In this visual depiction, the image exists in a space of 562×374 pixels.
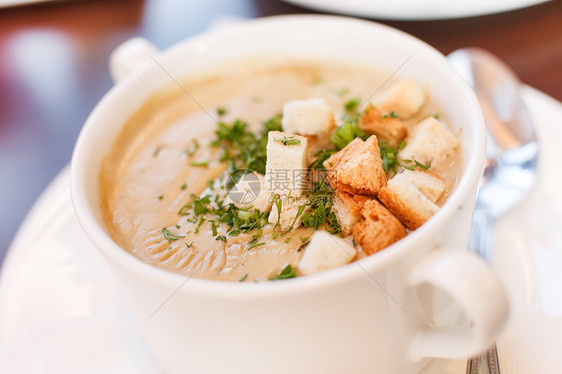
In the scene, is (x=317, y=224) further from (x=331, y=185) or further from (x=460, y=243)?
(x=460, y=243)

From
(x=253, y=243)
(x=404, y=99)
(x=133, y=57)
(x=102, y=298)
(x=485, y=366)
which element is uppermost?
(x=404, y=99)

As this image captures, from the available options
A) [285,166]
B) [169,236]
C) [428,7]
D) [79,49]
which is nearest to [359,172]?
[285,166]

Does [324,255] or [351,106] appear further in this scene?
[351,106]

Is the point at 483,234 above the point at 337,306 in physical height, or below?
below

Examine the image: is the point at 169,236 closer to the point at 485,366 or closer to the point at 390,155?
the point at 390,155

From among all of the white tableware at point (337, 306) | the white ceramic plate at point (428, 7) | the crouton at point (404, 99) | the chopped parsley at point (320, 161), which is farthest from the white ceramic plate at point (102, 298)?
the white ceramic plate at point (428, 7)

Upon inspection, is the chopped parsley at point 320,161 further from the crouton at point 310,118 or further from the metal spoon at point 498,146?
the metal spoon at point 498,146
